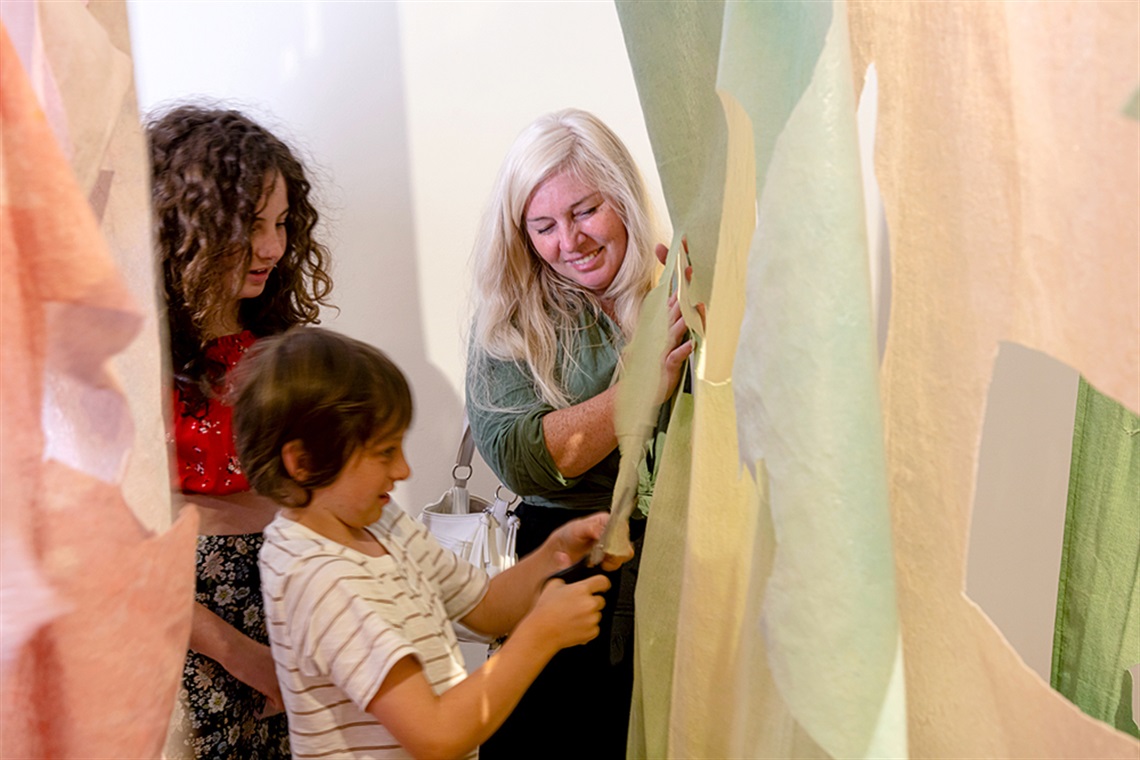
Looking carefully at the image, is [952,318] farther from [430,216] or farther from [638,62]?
[430,216]

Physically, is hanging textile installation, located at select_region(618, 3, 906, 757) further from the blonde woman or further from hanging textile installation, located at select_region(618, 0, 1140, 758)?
the blonde woman

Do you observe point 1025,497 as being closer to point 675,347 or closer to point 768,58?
point 675,347

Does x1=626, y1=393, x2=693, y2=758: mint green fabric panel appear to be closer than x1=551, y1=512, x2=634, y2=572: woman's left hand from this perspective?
Yes

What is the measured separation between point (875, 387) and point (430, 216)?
3.48 feet

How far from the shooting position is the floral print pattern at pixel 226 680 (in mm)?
869

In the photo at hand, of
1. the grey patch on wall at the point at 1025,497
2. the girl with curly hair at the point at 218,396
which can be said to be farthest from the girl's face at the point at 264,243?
the grey patch on wall at the point at 1025,497

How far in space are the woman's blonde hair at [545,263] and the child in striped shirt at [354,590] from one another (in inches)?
14.4

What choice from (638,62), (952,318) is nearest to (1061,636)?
(952,318)

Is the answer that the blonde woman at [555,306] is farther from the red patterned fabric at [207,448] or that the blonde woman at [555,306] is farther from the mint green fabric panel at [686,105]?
the mint green fabric panel at [686,105]

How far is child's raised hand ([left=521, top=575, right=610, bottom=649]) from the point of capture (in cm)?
68

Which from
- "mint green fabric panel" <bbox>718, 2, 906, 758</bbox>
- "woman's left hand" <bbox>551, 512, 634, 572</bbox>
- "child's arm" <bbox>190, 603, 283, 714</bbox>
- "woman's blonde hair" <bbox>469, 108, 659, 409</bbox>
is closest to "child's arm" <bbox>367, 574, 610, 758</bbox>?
"woman's left hand" <bbox>551, 512, 634, 572</bbox>

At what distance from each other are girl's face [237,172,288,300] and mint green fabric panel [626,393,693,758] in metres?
0.54

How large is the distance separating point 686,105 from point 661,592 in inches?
10.5

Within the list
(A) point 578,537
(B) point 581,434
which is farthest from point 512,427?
(A) point 578,537
